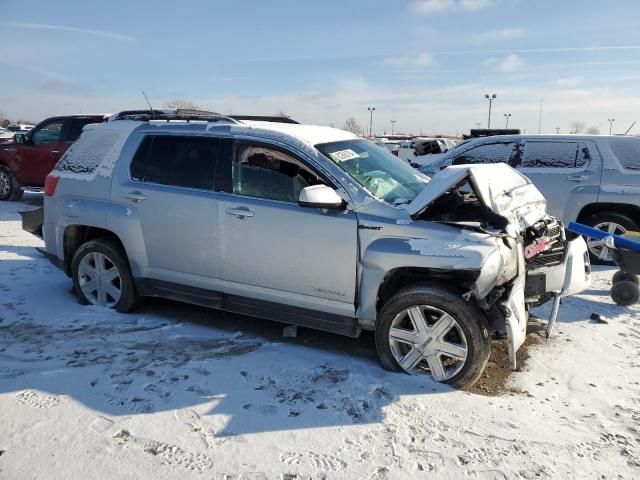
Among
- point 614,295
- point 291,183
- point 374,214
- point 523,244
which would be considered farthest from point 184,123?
point 614,295

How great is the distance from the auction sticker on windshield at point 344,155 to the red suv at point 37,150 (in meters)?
8.43

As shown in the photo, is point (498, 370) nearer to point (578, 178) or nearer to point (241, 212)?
point (241, 212)

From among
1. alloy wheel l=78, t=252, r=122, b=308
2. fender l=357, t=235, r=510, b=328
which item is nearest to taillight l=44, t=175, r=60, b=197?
alloy wheel l=78, t=252, r=122, b=308

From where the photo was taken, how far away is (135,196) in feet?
15.7

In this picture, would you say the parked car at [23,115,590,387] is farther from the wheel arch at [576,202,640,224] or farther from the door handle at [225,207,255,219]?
the wheel arch at [576,202,640,224]

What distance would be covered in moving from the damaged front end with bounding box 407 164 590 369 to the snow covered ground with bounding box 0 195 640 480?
1.69 feet

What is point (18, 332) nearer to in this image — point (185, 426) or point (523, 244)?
point (185, 426)

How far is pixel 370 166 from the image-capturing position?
4484mm

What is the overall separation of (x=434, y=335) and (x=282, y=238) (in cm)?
136

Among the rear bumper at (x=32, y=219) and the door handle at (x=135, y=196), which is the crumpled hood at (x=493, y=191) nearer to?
the door handle at (x=135, y=196)

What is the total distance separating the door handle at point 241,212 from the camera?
14.0 feet

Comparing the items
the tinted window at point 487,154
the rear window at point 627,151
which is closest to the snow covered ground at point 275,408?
the rear window at point 627,151

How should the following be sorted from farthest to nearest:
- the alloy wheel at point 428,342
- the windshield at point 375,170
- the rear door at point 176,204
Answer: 1. the rear door at point 176,204
2. the windshield at point 375,170
3. the alloy wheel at point 428,342

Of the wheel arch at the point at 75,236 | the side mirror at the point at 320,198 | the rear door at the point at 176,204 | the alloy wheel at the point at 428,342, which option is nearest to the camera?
the alloy wheel at the point at 428,342
